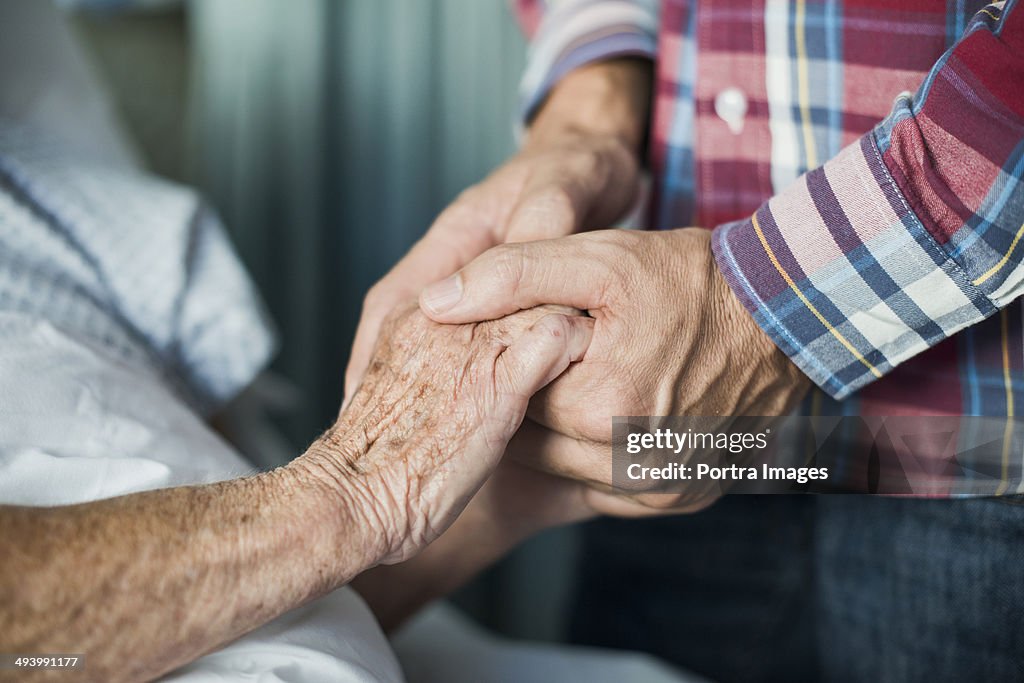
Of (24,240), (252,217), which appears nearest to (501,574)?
(252,217)

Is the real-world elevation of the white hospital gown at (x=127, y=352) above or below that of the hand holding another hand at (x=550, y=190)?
below

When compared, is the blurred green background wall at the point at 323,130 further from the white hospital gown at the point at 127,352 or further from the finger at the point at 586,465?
the finger at the point at 586,465

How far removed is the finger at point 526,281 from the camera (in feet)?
1.92

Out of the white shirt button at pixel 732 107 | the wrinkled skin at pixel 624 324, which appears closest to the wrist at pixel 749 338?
the wrinkled skin at pixel 624 324

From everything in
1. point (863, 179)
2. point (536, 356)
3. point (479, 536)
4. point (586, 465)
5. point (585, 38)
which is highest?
point (585, 38)

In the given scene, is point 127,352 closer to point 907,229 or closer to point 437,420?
point 437,420

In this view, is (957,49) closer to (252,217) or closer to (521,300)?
(521,300)

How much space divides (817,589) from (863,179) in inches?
24.3

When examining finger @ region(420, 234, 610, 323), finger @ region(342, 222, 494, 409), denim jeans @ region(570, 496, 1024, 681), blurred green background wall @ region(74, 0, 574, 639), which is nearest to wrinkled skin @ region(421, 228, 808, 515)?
finger @ region(420, 234, 610, 323)

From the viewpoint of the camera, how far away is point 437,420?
1.87 feet

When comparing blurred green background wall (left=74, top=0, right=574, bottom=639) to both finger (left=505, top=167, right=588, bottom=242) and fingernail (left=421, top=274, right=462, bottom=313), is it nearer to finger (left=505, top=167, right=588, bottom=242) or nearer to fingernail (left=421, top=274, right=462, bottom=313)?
finger (left=505, top=167, right=588, bottom=242)

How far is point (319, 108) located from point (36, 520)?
144 centimetres

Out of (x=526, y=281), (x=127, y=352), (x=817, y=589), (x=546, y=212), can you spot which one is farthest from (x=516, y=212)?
(x=817, y=589)

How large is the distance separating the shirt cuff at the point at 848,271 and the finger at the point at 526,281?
0.11 meters
